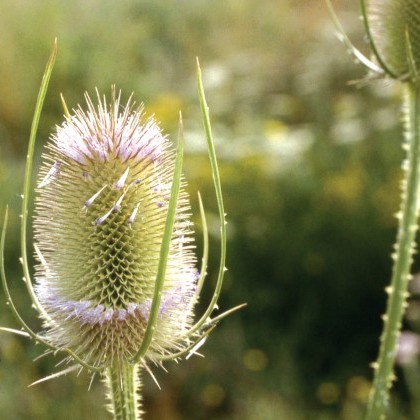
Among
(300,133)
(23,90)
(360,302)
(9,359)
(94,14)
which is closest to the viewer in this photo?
(9,359)

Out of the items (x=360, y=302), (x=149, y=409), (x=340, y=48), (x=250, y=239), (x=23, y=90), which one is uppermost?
(x=340, y=48)

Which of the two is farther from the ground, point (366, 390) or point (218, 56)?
point (218, 56)

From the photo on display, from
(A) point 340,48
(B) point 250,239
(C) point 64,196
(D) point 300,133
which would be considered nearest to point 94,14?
(A) point 340,48

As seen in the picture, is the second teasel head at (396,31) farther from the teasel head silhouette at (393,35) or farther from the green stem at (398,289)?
the green stem at (398,289)

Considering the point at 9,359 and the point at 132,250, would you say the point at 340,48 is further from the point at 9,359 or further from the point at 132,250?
the point at 132,250

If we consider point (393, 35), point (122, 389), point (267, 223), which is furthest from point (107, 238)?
point (267, 223)

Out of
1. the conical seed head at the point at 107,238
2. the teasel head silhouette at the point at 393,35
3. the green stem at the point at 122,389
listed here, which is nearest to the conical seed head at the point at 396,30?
the teasel head silhouette at the point at 393,35

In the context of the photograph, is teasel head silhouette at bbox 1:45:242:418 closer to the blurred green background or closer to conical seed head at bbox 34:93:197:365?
conical seed head at bbox 34:93:197:365
